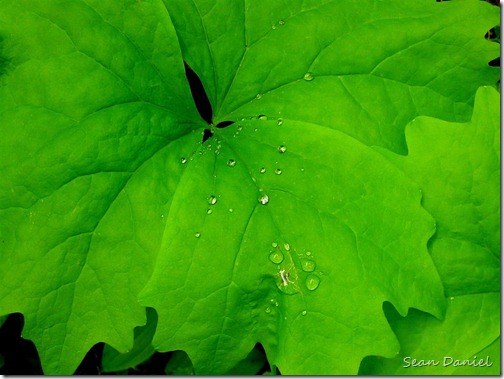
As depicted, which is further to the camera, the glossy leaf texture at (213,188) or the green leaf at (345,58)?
the green leaf at (345,58)

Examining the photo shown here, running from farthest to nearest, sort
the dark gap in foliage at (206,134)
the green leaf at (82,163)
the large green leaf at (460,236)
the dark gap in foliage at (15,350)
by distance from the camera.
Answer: the dark gap in foliage at (15,350), the dark gap in foliage at (206,134), the large green leaf at (460,236), the green leaf at (82,163)

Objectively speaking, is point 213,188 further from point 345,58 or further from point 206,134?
point 345,58

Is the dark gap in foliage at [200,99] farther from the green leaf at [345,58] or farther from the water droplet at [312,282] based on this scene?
the water droplet at [312,282]

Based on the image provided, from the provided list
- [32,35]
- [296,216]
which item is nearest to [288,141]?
[296,216]

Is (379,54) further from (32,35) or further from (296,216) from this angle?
(32,35)

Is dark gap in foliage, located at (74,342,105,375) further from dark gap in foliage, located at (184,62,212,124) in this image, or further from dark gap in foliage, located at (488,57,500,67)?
dark gap in foliage, located at (488,57,500,67)

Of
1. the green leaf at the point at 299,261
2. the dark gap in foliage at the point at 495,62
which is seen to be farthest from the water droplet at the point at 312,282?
the dark gap in foliage at the point at 495,62

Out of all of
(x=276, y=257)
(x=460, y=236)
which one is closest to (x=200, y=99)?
(x=276, y=257)
